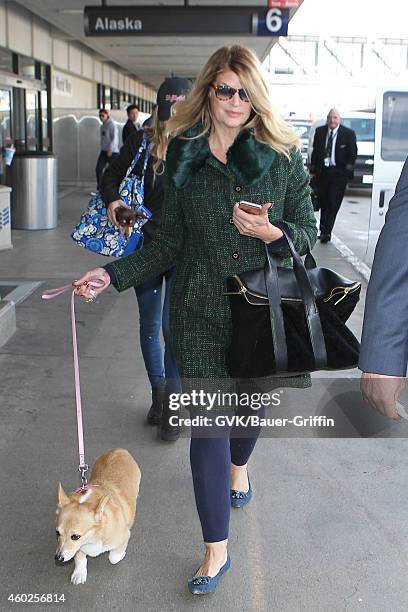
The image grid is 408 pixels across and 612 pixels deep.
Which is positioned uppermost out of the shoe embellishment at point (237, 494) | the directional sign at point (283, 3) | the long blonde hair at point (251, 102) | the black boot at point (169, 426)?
the directional sign at point (283, 3)

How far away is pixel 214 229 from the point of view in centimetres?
251

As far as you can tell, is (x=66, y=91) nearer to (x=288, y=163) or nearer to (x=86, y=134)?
(x=86, y=134)

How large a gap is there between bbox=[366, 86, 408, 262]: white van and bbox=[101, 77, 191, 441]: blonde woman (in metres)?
4.95

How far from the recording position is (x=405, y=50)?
6197cm

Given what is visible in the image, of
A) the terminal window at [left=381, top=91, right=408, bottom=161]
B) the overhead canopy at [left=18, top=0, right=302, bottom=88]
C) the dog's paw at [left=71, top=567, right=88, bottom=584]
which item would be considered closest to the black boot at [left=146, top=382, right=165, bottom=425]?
the dog's paw at [left=71, top=567, right=88, bottom=584]

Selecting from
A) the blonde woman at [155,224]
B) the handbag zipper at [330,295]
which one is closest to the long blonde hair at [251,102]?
the handbag zipper at [330,295]

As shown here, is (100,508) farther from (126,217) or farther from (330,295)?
(126,217)

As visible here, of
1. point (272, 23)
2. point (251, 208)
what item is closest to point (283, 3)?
point (272, 23)

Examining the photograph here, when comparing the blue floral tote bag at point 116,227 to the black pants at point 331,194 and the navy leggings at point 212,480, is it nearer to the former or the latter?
the navy leggings at point 212,480

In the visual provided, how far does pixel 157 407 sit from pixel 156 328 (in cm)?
47

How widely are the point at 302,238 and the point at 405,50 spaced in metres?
65.5

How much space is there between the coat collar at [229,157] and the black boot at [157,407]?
1769 mm

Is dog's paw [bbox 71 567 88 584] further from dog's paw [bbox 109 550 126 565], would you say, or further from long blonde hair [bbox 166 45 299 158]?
long blonde hair [bbox 166 45 299 158]

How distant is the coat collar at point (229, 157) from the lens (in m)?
2.46
